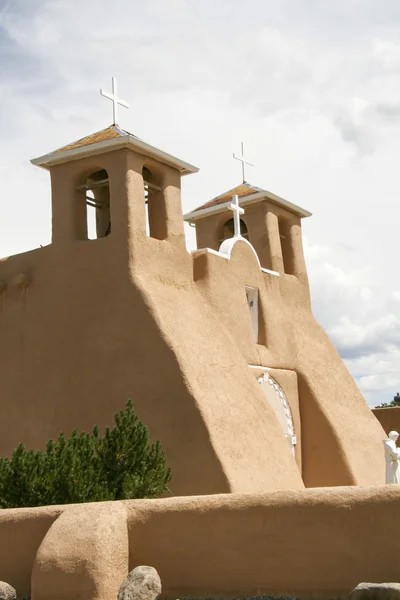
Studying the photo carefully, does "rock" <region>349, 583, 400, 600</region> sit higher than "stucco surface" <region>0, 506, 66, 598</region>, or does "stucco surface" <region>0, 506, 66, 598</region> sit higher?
"stucco surface" <region>0, 506, 66, 598</region>

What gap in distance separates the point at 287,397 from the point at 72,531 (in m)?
7.89

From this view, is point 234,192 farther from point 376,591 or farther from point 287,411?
point 376,591

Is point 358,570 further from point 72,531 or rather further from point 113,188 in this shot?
point 113,188

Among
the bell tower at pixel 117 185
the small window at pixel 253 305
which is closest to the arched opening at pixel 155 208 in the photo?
the bell tower at pixel 117 185

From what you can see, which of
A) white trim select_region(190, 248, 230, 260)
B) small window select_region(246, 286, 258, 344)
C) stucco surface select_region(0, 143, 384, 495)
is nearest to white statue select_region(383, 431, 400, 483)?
stucco surface select_region(0, 143, 384, 495)

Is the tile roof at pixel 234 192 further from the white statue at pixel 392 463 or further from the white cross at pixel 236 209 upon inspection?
the white statue at pixel 392 463

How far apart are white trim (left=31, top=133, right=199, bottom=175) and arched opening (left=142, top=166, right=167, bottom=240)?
0.45m

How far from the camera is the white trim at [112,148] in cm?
1396

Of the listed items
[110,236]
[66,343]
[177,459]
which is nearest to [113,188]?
[110,236]

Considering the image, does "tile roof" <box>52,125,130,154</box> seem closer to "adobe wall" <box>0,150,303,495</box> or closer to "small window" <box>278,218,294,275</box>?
"adobe wall" <box>0,150,303,495</box>

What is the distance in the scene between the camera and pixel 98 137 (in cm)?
1463

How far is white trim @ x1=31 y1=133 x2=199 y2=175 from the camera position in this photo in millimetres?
13961

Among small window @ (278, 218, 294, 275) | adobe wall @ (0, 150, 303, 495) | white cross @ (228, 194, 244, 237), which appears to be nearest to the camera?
adobe wall @ (0, 150, 303, 495)

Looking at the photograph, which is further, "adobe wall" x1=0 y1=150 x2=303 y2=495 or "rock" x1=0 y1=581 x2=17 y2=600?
"adobe wall" x1=0 y1=150 x2=303 y2=495
